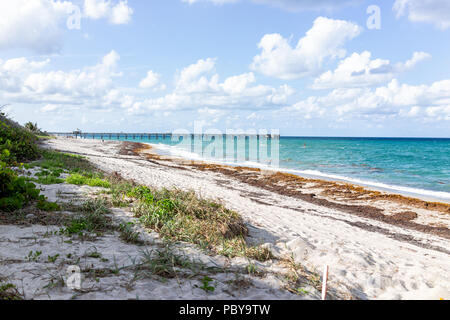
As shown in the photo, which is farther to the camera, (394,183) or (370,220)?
(394,183)

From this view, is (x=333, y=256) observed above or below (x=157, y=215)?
below

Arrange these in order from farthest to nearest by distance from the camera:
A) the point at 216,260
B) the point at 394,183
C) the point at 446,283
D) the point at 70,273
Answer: the point at 394,183 < the point at 446,283 < the point at 216,260 < the point at 70,273

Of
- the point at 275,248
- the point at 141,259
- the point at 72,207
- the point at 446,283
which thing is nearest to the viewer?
the point at 141,259

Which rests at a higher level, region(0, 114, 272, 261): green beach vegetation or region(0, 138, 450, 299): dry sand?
region(0, 114, 272, 261): green beach vegetation

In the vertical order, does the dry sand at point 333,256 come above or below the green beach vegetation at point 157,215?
below

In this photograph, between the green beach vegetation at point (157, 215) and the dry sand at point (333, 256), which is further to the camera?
the green beach vegetation at point (157, 215)

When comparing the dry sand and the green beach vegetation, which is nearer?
the dry sand

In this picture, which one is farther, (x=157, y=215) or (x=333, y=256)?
(x=157, y=215)
